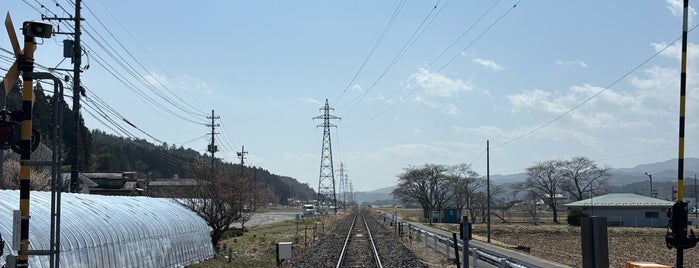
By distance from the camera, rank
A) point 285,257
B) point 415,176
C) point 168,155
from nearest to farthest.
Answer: point 285,257 → point 415,176 → point 168,155

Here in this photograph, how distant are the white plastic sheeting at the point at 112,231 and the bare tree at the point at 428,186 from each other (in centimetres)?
6965

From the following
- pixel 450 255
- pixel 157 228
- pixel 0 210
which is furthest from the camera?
pixel 450 255


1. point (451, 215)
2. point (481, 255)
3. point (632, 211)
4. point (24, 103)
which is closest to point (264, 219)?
point (451, 215)

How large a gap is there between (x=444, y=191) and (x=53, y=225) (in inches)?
3547

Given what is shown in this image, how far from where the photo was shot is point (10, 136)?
798 centimetres

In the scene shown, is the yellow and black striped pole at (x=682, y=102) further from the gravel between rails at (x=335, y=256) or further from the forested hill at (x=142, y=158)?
the forested hill at (x=142, y=158)

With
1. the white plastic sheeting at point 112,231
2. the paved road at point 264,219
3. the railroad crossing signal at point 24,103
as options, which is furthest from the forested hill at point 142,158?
the railroad crossing signal at point 24,103

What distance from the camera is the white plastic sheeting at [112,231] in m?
13.7

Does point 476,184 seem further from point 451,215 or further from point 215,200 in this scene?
point 215,200

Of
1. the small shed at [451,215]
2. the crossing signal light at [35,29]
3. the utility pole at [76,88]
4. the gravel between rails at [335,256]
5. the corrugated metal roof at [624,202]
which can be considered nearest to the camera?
the crossing signal light at [35,29]

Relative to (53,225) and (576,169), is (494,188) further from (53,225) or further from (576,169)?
(53,225)

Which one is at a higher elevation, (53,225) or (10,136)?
(10,136)

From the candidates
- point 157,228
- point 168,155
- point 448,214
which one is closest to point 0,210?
point 157,228

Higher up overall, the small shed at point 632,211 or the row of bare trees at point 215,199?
the row of bare trees at point 215,199
